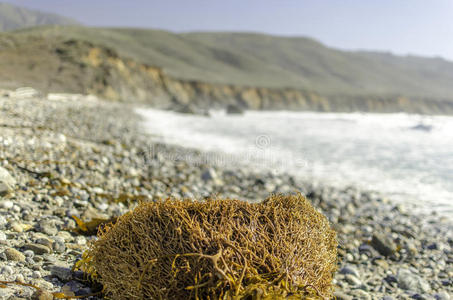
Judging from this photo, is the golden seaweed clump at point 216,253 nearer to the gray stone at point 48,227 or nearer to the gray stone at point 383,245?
the gray stone at point 48,227

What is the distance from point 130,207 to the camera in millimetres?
5465

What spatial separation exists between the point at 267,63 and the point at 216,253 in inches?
4643

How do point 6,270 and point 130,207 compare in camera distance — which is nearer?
point 6,270

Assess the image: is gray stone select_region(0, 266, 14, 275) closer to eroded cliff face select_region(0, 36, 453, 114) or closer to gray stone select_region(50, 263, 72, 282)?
gray stone select_region(50, 263, 72, 282)

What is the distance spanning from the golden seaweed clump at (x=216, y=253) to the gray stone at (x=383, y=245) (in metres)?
2.99

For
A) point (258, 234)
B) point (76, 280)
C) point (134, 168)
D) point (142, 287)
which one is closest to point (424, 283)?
point (258, 234)

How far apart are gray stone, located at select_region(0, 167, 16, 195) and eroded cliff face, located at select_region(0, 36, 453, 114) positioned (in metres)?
19.9

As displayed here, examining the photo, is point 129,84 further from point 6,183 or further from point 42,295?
point 42,295

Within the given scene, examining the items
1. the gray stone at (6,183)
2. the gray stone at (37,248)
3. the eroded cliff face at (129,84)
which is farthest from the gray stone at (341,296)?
the eroded cliff face at (129,84)

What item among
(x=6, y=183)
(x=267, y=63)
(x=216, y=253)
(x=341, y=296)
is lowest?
(x=341, y=296)

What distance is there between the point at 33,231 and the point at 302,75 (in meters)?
118

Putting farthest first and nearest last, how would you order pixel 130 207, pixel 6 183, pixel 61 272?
pixel 130 207 → pixel 6 183 → pixel 61 272

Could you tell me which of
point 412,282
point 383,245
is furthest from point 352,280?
point 383,245

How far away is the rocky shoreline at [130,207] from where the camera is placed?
3385mm
